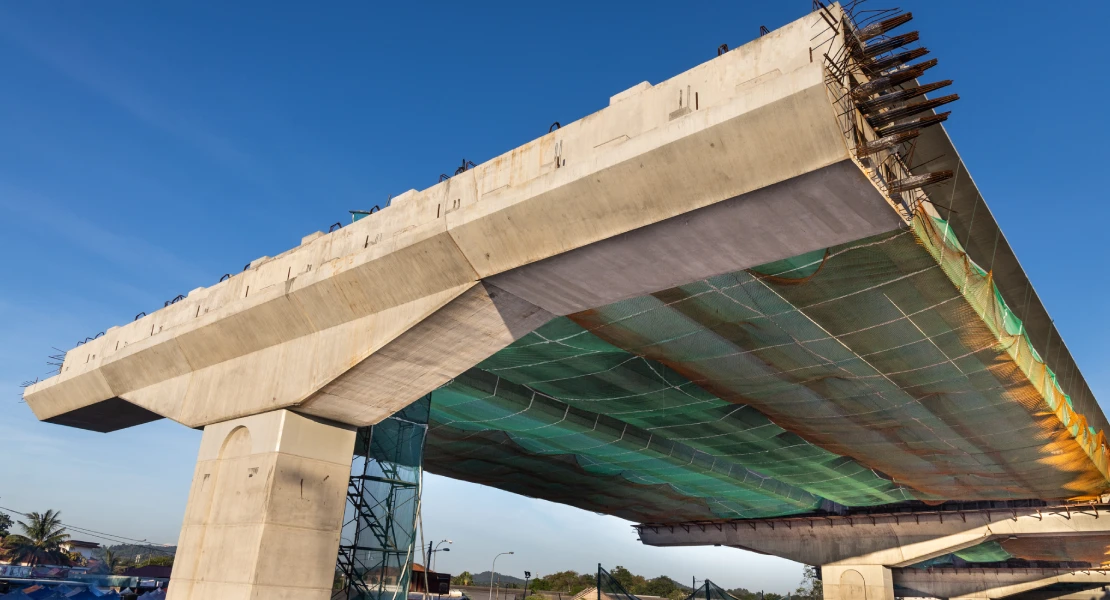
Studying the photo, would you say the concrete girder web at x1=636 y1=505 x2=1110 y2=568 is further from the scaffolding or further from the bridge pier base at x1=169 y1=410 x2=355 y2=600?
the bridge pier base at x1=169 y1=410 x2=355 y2=600

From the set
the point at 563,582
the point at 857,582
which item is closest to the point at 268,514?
the point at 857,582

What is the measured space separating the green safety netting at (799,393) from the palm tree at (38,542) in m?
84.8

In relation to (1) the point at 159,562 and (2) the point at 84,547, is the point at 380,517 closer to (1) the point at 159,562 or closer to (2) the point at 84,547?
(1) the point at 159,562

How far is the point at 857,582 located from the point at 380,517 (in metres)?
42.0

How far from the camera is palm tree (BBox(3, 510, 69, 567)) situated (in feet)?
305

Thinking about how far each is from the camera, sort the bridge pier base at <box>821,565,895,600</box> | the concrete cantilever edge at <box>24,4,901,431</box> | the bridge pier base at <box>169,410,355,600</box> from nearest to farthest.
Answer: the concrete cantilever edge at <box>24,4,901,431</box>, the bridge pier base at <box>169,410,355,600</box>, the bridge pier base at <box>821,565,895,600</box>

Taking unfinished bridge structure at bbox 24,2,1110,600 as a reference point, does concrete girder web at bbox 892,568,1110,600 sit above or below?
below

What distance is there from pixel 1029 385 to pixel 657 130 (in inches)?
626

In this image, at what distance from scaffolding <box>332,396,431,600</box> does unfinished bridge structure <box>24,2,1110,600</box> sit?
0.08m

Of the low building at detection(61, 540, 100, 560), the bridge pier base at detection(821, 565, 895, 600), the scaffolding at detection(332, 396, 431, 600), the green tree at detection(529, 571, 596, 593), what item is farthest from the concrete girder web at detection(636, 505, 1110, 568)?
the low building at detection(61, 540, 100, 560)

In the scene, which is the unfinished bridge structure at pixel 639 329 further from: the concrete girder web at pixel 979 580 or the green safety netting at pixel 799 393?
the concrete girder web at pixel 979 580

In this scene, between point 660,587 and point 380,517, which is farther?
point 660,587

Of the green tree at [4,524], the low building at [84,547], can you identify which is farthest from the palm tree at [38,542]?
the low building at [84,547]

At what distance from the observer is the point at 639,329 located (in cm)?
1789
